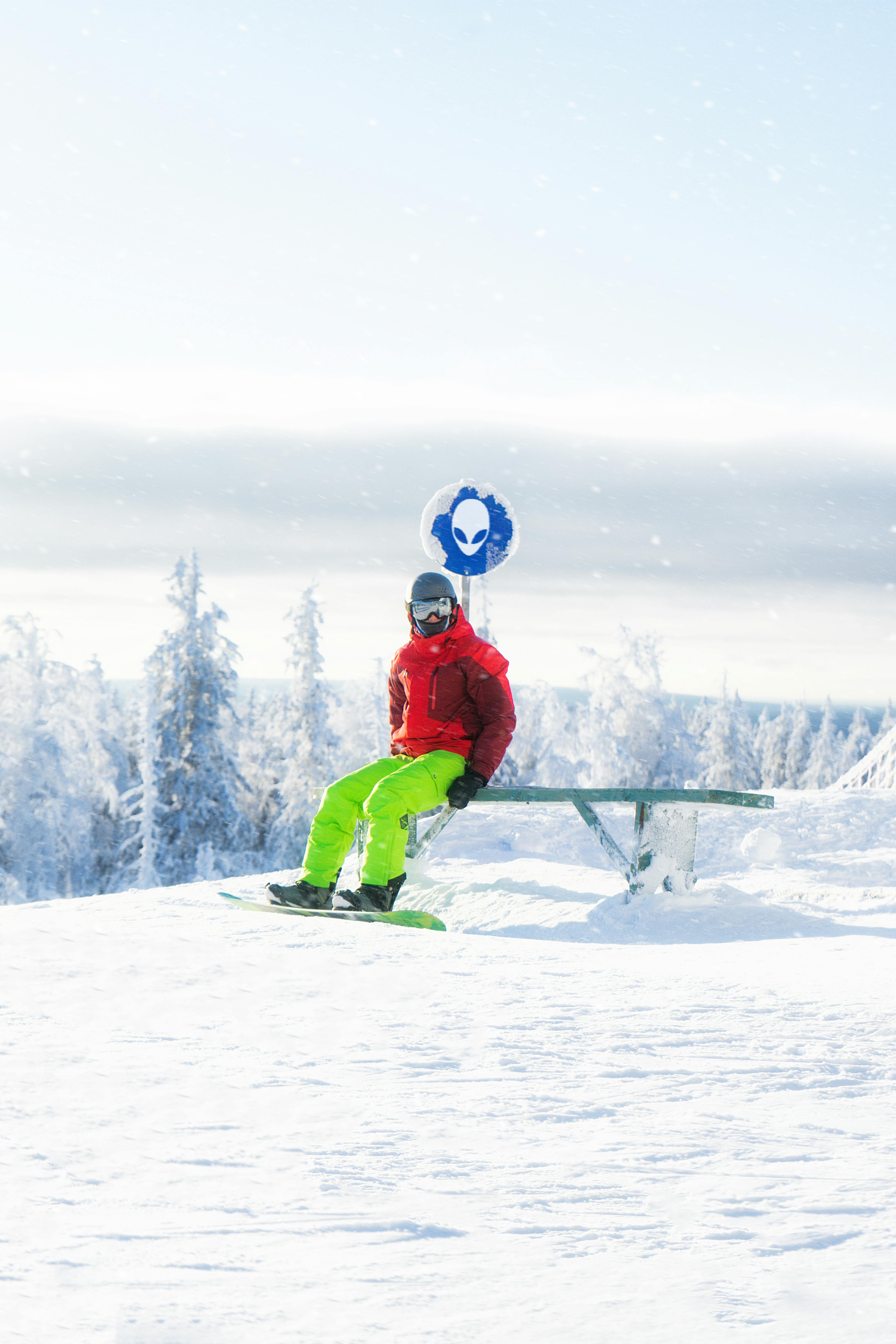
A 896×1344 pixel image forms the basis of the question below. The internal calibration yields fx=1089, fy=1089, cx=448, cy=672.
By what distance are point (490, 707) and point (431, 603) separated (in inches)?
27.9

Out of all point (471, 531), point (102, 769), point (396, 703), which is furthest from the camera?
point (102, 769)

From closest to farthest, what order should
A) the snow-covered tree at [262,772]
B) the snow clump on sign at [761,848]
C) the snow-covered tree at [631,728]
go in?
the snow clump on sign at [761,848] → the snow-covered tree at [262,772] → the snow-covered tree at [631,728]

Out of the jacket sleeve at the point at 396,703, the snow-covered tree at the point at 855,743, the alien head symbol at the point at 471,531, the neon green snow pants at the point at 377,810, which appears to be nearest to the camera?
the neon green snow pants at the point at 377,810

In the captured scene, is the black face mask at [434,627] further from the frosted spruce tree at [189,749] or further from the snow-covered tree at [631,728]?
the snow-covered tree at [631,728]

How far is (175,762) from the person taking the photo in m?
29.6

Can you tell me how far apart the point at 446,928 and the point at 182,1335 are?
4.48 metres

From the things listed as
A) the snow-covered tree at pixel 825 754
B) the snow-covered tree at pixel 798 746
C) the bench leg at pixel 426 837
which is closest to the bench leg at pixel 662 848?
the bench leg at pixel 426 837

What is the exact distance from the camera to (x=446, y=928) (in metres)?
6.10

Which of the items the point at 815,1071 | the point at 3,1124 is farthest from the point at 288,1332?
the point at 815,1071

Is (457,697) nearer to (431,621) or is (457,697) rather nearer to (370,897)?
(431,621)

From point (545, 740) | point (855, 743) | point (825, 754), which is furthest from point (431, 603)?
point (855, 743)

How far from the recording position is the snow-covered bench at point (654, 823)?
20.5ft

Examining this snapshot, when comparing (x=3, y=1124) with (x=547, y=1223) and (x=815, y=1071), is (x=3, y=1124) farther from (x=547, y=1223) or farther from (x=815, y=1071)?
(x=815, y=1071)

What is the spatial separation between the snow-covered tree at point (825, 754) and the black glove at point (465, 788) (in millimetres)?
57441
